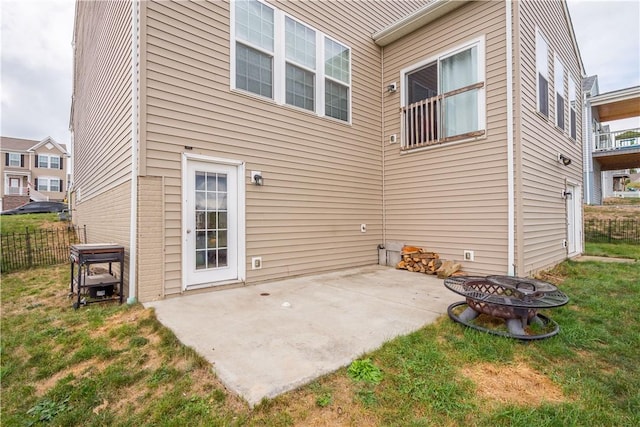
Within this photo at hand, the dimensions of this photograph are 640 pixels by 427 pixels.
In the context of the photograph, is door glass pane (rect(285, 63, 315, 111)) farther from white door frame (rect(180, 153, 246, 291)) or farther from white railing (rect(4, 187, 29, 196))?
white railing (rect(4, 187, 29, 196))

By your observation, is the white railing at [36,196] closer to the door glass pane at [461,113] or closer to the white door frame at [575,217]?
the door glass pane at [461,113]

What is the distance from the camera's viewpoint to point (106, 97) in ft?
19.5

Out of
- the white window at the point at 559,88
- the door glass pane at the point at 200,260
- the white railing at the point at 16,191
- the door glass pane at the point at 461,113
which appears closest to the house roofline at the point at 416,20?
the door glass pane at the point at 461,113

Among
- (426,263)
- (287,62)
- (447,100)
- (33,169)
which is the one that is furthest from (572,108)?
(33,169)

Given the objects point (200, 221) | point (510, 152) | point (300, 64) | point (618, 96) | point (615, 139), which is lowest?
point (200, 221)

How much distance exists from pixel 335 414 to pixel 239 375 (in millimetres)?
767

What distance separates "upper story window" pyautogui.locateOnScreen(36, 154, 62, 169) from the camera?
88.9 feet

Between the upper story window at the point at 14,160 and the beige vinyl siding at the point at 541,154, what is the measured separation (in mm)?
36726

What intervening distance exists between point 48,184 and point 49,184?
0.07 m

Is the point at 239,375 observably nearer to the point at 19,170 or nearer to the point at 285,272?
the point at 285,272

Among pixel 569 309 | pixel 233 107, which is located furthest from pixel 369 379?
pixel 233 107

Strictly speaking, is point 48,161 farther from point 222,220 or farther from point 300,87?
→ point 222,220

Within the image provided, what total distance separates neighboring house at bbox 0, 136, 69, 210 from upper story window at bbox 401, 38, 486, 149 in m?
30.3

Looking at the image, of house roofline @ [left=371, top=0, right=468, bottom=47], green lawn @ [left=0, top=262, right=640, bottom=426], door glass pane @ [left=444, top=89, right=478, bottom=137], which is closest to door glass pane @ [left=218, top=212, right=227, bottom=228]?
green lawn @ [left=0, top=262, right=640, bottom=426]
